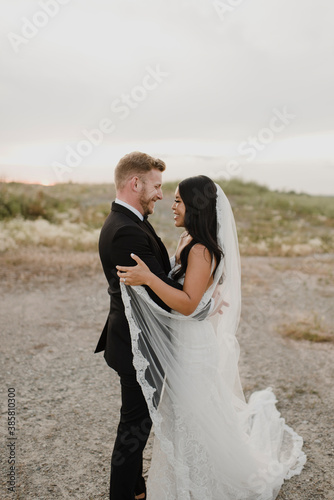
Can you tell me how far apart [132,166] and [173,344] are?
1.26 metres

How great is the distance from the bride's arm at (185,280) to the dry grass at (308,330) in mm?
4874

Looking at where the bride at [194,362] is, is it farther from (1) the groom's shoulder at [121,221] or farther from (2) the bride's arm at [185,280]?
(1) the groom's shoulder at [121,221]

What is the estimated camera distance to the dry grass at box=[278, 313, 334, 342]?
7137 millimetres

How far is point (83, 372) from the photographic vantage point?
5844 millimetres

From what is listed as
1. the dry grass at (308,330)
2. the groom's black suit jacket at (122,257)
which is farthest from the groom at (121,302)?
the dry grass at (308,330)

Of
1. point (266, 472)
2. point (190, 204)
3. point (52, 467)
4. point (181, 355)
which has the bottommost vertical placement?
point (52, 467)

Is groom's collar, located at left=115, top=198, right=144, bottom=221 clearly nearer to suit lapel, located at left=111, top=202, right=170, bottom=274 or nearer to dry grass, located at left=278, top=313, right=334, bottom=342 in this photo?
suit lapel, located at left=111, top=202, right=170, bottom=274

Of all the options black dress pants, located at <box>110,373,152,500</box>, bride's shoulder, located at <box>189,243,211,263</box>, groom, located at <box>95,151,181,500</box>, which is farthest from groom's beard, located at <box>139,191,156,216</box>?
black dress pants, located at <box>110,373,152,500</box>

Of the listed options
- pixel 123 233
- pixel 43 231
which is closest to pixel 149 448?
pixel 123 233

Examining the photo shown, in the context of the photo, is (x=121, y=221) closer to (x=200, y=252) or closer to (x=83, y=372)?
(x=200, y=252)

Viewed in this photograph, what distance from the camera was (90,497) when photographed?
3.41 m

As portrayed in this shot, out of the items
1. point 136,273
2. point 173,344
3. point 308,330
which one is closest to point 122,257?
point 136,273

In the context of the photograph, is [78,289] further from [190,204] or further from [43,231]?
[190,204]

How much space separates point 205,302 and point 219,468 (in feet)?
4.09
